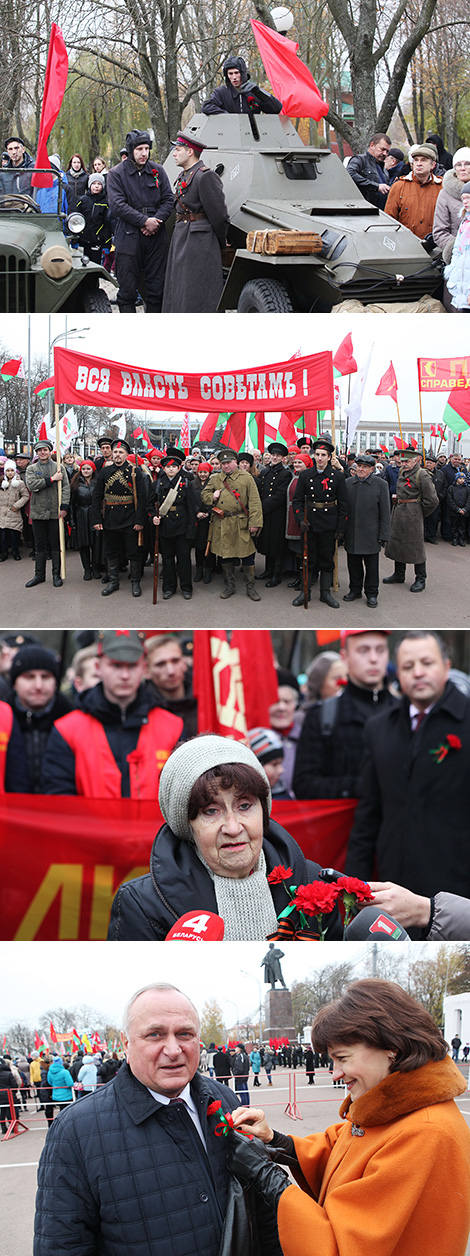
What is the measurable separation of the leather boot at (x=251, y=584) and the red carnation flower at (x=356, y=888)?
5.48 m

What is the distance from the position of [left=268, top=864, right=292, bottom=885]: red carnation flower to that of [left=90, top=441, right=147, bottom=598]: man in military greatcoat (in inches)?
232

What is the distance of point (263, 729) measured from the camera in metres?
5.15

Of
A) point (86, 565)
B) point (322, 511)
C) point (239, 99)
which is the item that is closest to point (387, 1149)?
point (322, 511)

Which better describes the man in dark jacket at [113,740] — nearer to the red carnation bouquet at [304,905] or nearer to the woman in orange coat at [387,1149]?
the red carnation bouquet at [304,905]

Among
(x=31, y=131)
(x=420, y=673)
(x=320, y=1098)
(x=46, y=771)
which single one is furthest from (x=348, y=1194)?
(x=31, y=131)

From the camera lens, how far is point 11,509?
30.3ft

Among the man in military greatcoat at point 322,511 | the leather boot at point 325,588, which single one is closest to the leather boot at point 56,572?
the man in military greatcoat at point 322,511

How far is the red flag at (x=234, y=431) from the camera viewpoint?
943 cm

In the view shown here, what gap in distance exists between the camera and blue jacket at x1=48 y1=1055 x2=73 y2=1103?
3.12m

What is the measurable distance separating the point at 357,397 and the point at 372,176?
6063 millimetres

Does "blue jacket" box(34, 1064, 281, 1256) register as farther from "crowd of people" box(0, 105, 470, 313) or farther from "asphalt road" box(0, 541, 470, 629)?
"crowd of people" box(0, 105, 470, 313)

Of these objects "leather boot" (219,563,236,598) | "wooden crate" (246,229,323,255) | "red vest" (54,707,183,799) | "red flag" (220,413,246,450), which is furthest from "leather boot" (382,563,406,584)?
"red vest" (54,707,183,799)

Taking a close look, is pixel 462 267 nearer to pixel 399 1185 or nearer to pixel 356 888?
pixel 356 888

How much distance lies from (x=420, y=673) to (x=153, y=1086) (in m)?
2.46
